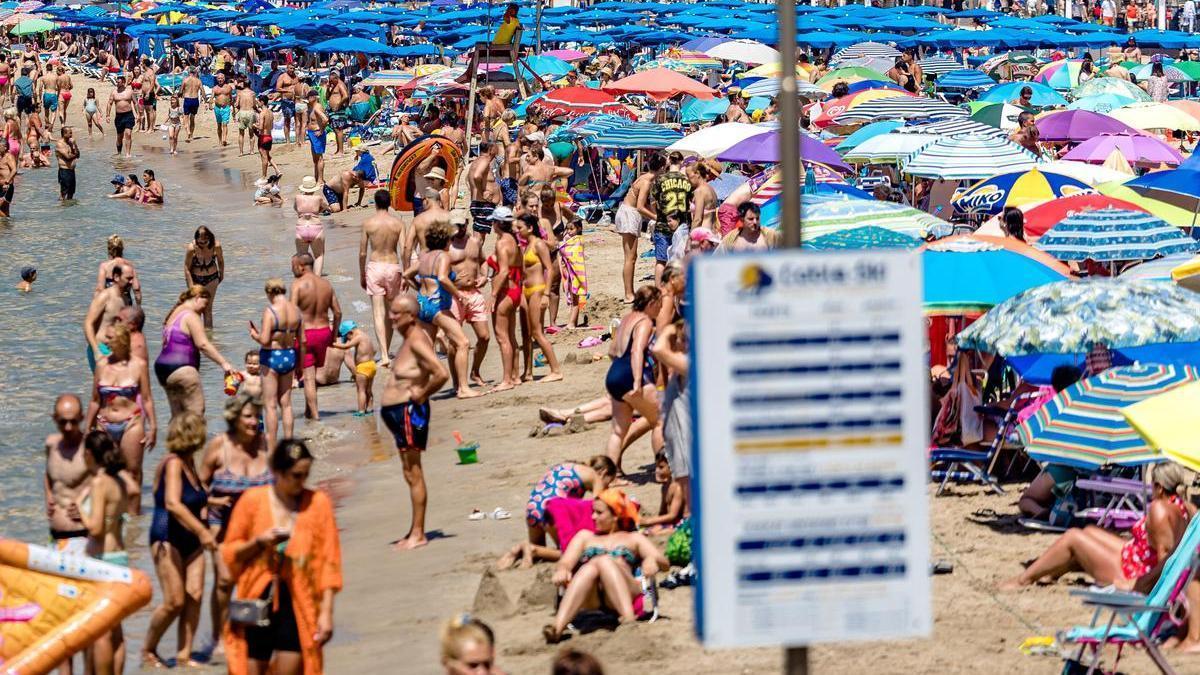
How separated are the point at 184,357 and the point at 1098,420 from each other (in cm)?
527

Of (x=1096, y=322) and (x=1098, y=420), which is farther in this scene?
(x=1096, y=322)

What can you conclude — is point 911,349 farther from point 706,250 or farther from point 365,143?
point 365,143

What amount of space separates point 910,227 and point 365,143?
747 inches

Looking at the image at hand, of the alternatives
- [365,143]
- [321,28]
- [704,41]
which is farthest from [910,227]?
[321,28]

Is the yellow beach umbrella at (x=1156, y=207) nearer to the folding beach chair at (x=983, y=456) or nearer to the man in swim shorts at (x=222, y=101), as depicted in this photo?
the folding beach chair at (x=983, y=456)

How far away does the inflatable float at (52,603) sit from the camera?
650 cm

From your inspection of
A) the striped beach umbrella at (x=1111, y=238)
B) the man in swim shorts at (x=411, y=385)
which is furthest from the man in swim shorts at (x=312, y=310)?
the striped beach umbrella at (x=1111, y=238)

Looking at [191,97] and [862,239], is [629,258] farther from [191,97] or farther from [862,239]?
[191,97]

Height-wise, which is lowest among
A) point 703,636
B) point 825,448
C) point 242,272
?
point 242,272

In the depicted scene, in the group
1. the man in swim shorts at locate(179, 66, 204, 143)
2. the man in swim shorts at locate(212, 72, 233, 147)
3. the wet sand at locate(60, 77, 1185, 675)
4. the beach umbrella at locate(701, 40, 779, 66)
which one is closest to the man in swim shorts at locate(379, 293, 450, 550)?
the wet sand at locate(60, 77, 1185, 675)

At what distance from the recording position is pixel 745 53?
30453 millimetres

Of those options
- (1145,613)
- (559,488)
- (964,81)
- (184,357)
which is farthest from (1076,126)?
(1145,613)

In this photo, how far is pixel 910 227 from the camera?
12.2m

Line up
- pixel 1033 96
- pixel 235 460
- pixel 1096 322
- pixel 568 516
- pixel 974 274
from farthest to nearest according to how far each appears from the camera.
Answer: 1. pixel 1033 96
2. pixel 974 274
3. pixel 1096 322
4. pixel 568 516
5. pixel 235 460
